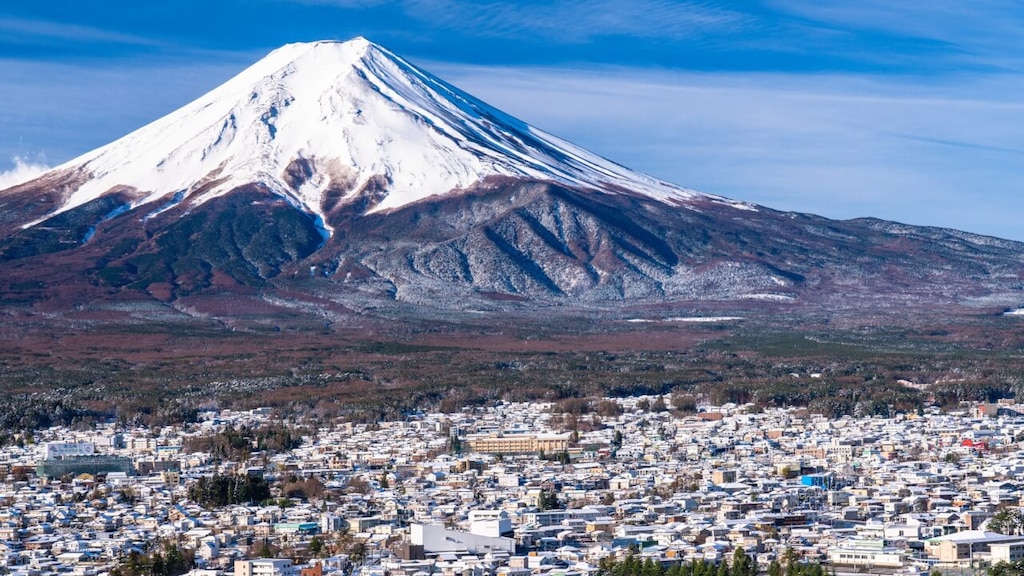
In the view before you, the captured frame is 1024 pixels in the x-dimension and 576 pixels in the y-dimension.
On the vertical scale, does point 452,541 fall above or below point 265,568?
above

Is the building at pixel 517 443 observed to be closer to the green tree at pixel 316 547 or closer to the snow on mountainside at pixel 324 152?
the green tree at pixel 316 547

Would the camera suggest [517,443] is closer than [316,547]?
No

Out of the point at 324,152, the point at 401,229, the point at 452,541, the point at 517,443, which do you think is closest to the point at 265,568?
the point at 452,541

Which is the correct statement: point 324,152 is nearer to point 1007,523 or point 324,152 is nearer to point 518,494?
point 518,494

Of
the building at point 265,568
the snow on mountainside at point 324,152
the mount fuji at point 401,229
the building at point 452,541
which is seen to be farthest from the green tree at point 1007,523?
the snow on mountainside at point 324,152

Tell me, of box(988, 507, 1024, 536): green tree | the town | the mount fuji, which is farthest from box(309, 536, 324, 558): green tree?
the mount fuji

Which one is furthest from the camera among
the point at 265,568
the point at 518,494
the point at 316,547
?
the point at 518,494

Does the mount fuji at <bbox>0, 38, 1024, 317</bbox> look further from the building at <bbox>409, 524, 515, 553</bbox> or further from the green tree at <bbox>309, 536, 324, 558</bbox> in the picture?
the building at <bbox>409, 524, 515, 553</bbox>
